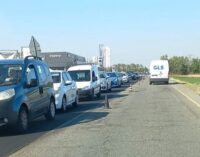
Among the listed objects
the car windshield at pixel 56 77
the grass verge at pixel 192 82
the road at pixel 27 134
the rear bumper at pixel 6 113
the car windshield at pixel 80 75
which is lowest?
the grass verge at pixel 192 82

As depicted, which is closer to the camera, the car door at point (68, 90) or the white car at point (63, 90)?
the white car at point (63, 90)

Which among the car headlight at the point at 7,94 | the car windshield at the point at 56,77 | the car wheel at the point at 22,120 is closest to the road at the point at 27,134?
the car wheel at the point at 22,120

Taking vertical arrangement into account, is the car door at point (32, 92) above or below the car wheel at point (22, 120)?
above

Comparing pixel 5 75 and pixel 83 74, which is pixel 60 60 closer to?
pixel 83 74

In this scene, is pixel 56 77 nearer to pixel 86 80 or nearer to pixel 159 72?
pixel 86 80

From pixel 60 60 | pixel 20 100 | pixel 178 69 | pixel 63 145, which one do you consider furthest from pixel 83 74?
pixel 178 69

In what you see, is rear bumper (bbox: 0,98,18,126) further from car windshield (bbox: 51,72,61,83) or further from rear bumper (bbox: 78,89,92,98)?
rear bumper (bbox: 78,89,92,98)

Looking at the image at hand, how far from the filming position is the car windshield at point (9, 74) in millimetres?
14148

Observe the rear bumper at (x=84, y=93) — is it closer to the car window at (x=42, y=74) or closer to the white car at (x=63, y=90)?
the white car at (x=63, y=90)

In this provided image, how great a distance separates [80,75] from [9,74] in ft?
49.4

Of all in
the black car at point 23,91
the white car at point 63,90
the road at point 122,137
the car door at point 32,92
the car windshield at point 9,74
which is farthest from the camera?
the white car at point 63,90

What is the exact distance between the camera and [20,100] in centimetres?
1377

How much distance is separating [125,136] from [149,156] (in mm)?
2892

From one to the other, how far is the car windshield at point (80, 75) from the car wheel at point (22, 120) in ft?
48.6
